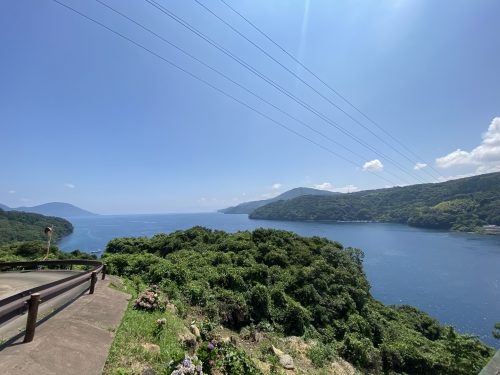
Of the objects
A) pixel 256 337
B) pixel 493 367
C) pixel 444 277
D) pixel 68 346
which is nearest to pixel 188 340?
pixel 68 346

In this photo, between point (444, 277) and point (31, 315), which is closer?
point (31, 315)

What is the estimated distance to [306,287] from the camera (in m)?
25.7

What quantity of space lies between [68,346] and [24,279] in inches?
460

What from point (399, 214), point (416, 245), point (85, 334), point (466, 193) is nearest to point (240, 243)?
point (85, 334)

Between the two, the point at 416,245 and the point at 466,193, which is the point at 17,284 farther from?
the point at 466,193

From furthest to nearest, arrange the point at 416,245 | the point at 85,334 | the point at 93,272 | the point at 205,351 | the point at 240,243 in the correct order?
1. the point at 416,245
2. the point at 240,243
3. the point at 93,272
4. the point at 85,334
5. the point at 205,351

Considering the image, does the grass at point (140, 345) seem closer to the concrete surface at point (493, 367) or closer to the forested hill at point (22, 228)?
the concrete surface at point (493, 367)

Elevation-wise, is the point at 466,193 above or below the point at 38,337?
above

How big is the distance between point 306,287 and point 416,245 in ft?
321

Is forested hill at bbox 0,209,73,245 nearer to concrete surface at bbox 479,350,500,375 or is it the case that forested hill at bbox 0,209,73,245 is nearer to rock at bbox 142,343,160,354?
rock at bbox 142,343,160,354

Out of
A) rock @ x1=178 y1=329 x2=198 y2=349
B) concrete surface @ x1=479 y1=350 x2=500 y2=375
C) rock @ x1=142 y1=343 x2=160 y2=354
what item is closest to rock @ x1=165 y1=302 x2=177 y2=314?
rock @ x1=178 y1=329 x2=198 y2=349

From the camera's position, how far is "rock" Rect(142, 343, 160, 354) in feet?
21.1

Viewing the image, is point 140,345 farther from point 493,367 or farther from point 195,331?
point 493,367

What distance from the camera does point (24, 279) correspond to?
47.5 ft
